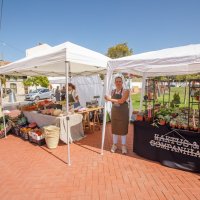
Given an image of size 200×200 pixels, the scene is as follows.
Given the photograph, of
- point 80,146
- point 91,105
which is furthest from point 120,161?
point 91,105

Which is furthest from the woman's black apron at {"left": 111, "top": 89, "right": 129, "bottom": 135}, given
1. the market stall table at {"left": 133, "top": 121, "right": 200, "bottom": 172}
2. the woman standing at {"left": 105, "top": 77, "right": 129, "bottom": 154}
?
the market stall table at {"left": 133, "top": 121, "right": 200, "bottom": 172}

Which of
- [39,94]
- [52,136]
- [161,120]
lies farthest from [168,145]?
[39,94]

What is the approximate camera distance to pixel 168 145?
3.70 m

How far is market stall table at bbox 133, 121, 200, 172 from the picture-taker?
11.2 feet

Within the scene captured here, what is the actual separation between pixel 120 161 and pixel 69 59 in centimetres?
234

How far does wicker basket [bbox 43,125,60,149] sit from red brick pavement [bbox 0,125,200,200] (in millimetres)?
208

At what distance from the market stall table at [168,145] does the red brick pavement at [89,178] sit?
0.16m

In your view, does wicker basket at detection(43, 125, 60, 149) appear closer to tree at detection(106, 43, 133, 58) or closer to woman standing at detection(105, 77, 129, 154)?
woman standing at detection(105, 77, 129, 154)

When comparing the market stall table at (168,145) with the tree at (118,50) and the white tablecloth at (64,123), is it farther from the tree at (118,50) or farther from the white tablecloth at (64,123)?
the tree at (118,50)

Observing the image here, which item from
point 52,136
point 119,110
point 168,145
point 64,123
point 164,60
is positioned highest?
point 164,60

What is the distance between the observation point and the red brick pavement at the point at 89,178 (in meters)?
2.87

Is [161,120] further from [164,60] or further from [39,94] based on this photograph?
[39,94]

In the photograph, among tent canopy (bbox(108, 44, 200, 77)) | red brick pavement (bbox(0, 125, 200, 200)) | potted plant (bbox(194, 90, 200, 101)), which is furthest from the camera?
potted plant (bbox(194, 90, 200, 101))

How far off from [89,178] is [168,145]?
64.5 inches
